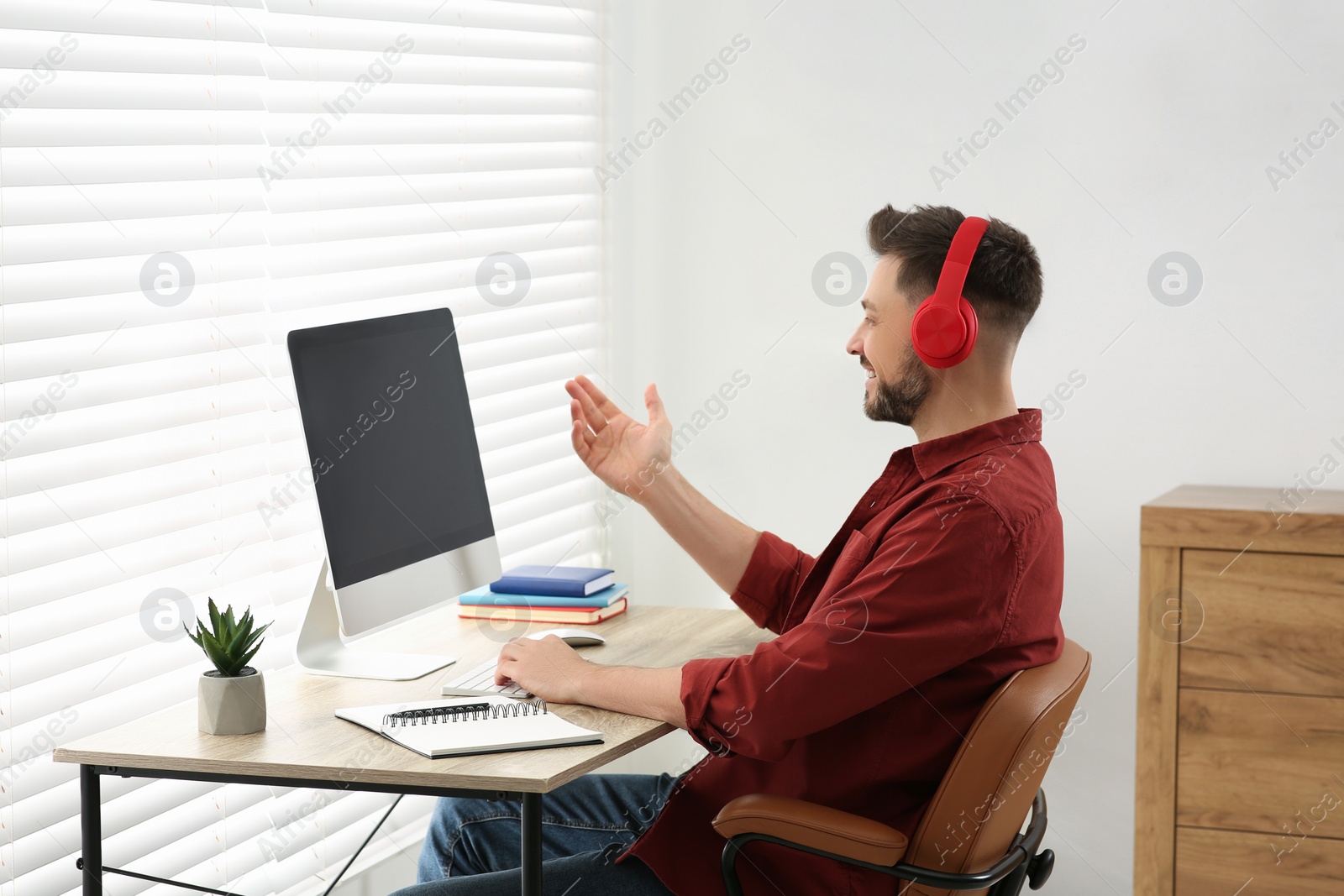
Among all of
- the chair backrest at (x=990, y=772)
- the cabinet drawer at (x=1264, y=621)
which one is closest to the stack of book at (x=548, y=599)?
the chair backrest at (x=990, y=772)

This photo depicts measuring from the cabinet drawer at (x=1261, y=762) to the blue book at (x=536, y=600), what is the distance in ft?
3.88

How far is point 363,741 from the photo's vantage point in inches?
70.4

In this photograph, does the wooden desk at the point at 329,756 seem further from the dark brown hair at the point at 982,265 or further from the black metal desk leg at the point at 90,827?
the dark brown hair at the point at 982,265

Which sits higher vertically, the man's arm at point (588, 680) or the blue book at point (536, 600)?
the blue book at point (536, 600)

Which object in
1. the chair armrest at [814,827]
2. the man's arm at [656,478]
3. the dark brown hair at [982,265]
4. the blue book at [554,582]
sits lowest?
the chair armrest at [814,827]

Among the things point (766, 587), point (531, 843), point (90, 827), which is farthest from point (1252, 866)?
point (90, 827)

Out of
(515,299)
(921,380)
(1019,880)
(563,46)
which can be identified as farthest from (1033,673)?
(563,46)

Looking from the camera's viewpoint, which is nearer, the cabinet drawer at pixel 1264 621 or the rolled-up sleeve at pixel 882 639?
the rolled-up sleeve at pixel 882 639

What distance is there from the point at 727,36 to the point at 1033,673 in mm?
2255

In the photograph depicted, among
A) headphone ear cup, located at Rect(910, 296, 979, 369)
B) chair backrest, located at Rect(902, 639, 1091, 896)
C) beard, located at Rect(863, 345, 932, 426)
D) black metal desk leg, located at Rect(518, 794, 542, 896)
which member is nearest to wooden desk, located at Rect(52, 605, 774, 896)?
black metal desk leg, located at Rect(518, 794, 542, 896)

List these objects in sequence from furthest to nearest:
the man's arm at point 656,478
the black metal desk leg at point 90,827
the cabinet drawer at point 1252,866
→ the cabinet drawer at point 1252,866
the man's arm at point 656,478
the black metal desk leg at point 90,827

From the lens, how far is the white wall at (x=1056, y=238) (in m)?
2.90

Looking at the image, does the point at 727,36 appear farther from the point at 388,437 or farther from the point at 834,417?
the point at 388,437

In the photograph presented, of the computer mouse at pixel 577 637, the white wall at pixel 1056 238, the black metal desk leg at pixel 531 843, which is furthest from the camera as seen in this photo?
the white wall at pixel 1056 238
